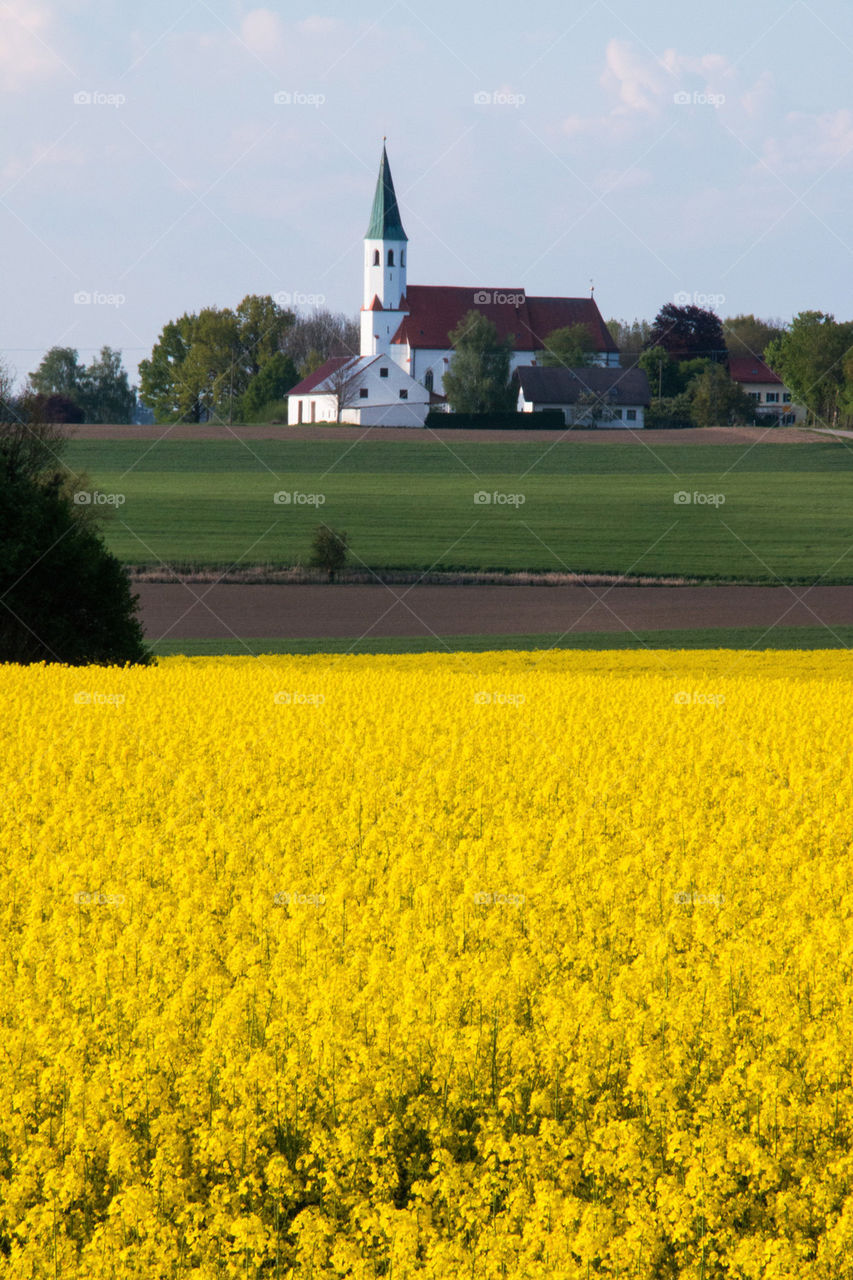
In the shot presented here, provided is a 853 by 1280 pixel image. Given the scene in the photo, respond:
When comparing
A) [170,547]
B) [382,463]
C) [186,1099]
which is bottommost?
[186,1099]

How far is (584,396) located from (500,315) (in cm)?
2034

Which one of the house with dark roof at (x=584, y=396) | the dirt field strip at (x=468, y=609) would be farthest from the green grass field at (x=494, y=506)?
the house with dark roof at (x=584, y=396)

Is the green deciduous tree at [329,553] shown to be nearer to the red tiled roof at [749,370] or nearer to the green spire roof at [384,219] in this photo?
the green spire roof at [384,219]

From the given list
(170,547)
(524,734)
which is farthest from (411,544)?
(524,734)

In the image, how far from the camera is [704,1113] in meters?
4.48

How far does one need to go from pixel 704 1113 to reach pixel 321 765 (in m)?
6.79

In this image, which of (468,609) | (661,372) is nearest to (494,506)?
(468,609)

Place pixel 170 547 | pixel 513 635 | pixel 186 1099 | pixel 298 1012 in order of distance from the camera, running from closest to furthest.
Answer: pixel 186 1099 < pixel 298 1012 < pixel 513 635 < pixel 170 547

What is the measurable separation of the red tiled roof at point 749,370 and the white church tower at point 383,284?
1200 inches

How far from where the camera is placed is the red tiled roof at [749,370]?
115 m

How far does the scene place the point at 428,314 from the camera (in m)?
→ 114

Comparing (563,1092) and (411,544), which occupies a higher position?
(411,544)

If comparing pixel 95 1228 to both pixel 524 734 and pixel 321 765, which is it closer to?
pixel 321 765

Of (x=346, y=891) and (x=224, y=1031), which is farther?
(x=346, y=891)
